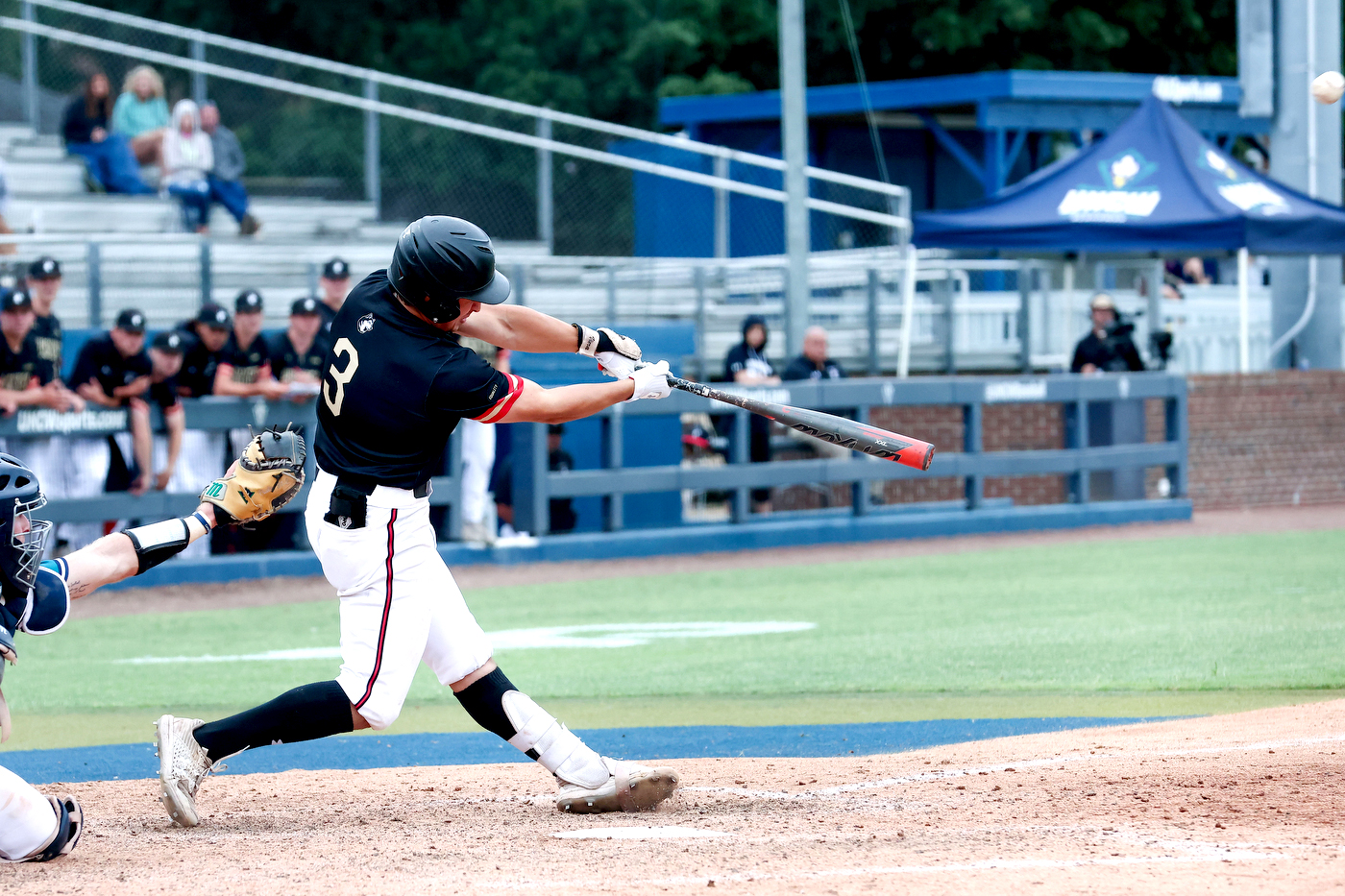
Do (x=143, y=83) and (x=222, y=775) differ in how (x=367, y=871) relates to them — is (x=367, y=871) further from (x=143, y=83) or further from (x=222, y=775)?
(x=143, y=83)

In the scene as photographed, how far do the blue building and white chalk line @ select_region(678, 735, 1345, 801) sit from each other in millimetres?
11849

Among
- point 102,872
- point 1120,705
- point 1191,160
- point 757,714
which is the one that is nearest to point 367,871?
point 102,872

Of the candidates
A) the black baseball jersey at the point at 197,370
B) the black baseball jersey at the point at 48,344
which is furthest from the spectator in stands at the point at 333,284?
the black baseball jersey at the point at 48,344

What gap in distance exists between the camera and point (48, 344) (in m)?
10.4

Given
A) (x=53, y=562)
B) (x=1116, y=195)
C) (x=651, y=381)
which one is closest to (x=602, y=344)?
(x=651, y=381)

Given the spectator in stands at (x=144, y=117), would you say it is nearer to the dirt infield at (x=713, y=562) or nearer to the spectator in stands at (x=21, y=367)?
the spectator in stands at (x=21, y=367)

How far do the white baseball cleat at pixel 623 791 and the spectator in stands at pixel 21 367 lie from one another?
6.54 metres

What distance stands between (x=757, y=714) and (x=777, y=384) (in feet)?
20.1

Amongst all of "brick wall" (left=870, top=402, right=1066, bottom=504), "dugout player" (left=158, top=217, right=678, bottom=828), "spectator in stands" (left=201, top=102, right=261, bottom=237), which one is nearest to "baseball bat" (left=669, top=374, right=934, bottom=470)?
"dugout player" (left=158, top=217, right=678, bottom=828)

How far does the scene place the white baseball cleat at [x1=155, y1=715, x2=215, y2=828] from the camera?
4.77 metres

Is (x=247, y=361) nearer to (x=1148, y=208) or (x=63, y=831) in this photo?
(x=63, y=831)

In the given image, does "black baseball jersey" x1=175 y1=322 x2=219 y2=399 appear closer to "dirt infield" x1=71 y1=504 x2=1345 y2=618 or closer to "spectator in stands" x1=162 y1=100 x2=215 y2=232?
"dirt infield" x1=71 y1=504 x2=1345 y2=618

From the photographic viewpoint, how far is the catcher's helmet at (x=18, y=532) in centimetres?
425

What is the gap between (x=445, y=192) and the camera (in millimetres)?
16547
